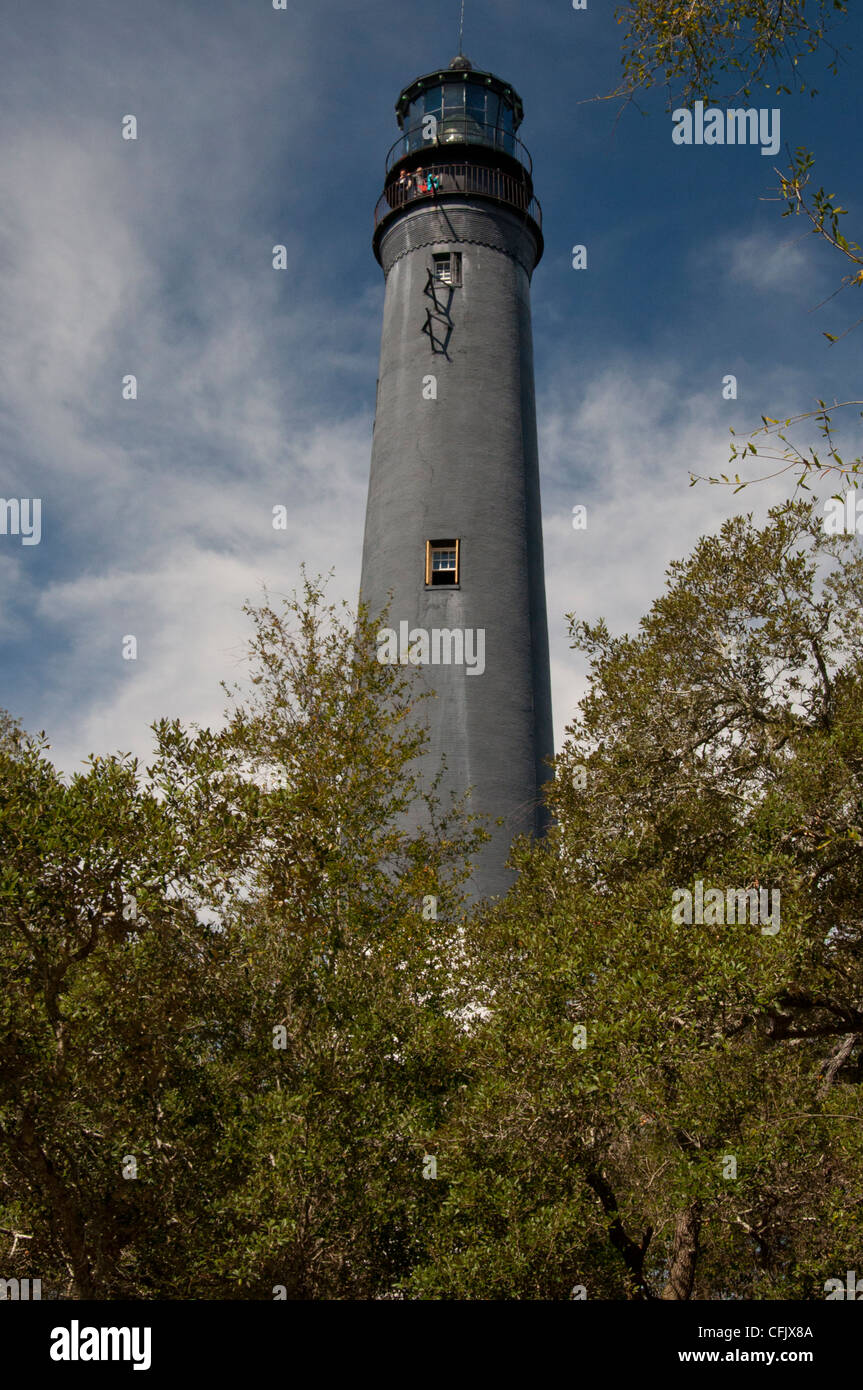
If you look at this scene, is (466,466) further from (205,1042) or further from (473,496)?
(205,1042)

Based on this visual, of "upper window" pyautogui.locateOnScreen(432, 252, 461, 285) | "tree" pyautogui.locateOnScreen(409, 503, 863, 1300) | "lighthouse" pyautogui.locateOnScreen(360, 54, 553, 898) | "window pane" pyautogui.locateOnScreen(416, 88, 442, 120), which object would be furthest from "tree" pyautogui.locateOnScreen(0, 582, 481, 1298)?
"window pane" pyautogui.locateOnScreen(416, 88, 442, 120)

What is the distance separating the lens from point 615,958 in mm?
10727

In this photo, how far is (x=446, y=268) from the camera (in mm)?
26172

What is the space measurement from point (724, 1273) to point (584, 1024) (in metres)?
6.87

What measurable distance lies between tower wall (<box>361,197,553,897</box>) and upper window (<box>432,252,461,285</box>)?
0.16 metres

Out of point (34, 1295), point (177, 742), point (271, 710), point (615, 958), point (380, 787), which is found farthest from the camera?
point (271, 710)

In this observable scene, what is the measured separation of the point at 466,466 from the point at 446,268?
5951 mm

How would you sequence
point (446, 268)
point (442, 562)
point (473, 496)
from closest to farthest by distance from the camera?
1. point (442, 562)
2. point (473, 496)
3. point (446, 268)

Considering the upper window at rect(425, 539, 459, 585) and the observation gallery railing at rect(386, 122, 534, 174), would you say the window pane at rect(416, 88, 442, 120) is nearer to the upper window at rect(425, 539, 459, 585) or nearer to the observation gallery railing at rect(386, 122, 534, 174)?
the observation gallery railing at rect(386, 122, 534, 174)

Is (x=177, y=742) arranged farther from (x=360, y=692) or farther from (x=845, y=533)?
(x=845, y=533)

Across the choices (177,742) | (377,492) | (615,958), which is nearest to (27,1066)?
(177,742)

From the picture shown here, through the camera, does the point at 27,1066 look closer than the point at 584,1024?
Yes

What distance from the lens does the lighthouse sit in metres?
21.9

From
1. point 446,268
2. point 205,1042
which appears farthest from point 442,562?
point 205,1042
